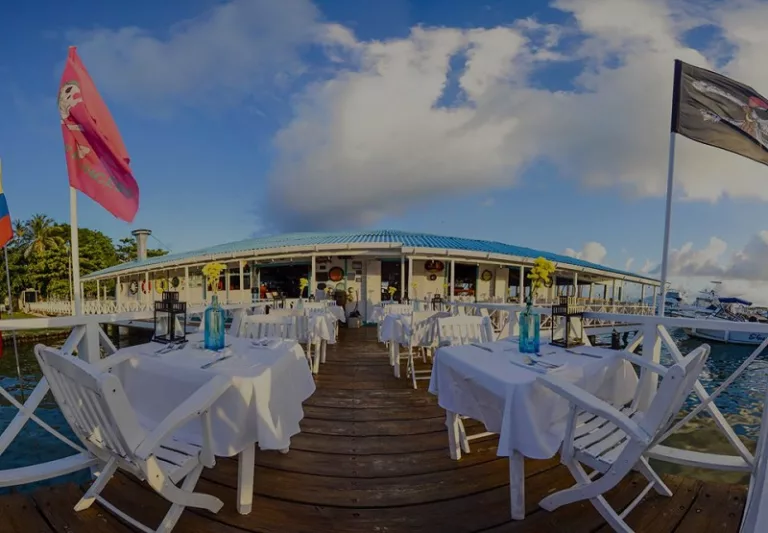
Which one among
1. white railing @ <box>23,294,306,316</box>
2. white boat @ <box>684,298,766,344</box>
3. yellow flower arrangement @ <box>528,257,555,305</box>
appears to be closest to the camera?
yellow flower arrangement @ <box>528,257,555,305</box>

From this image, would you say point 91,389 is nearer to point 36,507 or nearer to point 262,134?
point 36,507

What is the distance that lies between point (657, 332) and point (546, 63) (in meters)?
5.53

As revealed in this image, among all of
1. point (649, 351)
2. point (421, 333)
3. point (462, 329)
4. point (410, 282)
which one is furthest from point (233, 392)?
point (410, 282)

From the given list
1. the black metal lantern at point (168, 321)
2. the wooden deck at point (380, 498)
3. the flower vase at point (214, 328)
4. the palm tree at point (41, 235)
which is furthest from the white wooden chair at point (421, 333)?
the palm tree at point (41, 235)

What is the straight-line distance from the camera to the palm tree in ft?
101

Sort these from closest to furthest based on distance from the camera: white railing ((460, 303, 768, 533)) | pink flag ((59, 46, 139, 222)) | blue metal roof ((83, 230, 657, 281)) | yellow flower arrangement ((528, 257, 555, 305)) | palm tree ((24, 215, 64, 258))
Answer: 1. white railing ((460, 303, 768, 533))
2. yellow flower arrangement ((528, 257, 555, 305))
3. pink flag ((59, 46, 139, 222))
4. blue metal roof ((83, 230, 657, 281))
5. palm tree ((24, 215, 64, 258))

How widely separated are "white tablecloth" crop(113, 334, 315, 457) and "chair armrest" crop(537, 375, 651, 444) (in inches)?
55.6

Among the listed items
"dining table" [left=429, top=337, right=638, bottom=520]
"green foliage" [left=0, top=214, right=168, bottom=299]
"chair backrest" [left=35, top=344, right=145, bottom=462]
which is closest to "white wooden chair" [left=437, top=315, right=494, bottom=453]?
"dining table" [left=429, top=337, right=638, bottom=520]

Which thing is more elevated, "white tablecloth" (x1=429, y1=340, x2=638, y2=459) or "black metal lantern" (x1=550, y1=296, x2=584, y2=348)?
"black metal lantern" (x1=550, y1=296, x2=584, y2=348)

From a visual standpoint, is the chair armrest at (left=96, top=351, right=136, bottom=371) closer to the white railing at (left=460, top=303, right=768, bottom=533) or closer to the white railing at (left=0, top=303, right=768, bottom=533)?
the white railing at (left=0, top=303, right=768, bottom=533)

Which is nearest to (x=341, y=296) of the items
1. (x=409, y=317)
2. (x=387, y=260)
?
(x=387, y=260)

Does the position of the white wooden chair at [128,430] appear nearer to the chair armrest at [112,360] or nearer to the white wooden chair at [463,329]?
the chair armrest at [112,360]

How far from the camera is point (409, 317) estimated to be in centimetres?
502

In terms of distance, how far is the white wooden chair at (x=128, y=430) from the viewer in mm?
1264
